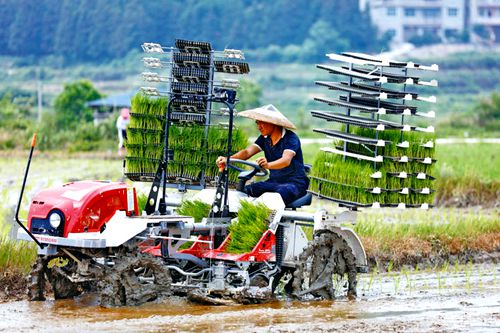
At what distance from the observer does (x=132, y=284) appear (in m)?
10.1

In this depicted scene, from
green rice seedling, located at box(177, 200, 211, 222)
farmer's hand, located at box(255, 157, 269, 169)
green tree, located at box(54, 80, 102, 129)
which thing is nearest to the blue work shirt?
farmer's hand, located at box(255, 157, 269, 169)

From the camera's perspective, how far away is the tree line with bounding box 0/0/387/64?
81.4 metres

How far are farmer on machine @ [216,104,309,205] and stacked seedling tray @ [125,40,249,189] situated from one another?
0.41 meters

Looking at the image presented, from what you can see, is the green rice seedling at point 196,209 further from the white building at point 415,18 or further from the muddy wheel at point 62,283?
the white building at point 415,18

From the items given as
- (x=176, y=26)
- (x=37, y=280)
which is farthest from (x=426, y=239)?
(x=176, y=26)

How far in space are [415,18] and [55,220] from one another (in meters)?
98.6

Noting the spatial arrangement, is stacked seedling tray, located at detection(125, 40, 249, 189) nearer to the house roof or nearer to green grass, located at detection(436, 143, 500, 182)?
green grass, located at detection(436, 143, 500, 182)

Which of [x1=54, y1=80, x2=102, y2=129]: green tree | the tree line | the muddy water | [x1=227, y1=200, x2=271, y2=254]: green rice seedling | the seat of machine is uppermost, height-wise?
the tree line

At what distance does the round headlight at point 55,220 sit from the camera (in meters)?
9.95

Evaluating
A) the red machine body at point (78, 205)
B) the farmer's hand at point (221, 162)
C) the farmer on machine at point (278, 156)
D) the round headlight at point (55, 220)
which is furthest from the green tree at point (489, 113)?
the round headlight at point (55, 220)

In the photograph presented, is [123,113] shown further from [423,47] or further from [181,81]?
[423,47]

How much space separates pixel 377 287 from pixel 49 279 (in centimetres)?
349

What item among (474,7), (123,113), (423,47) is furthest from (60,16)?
(123,113)

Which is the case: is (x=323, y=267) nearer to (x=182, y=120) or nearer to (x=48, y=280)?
(x=182, y=120)
